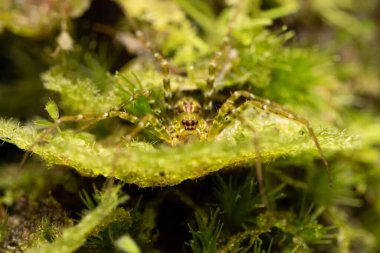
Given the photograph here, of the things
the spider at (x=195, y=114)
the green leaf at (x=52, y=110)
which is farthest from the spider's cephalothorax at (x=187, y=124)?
the green leaf at (x=52, y=110)

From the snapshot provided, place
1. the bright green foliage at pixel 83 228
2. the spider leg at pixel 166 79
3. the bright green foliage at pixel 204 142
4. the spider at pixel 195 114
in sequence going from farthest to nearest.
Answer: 1. the spider leg at pixel 166 79
2. the spider at pixel 195 114
3. the bright green foliage at pixel 204 142
4. the bright green foliage at pixel 83 228

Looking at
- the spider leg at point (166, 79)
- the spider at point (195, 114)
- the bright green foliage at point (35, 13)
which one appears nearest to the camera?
the spider at point (195, 114)

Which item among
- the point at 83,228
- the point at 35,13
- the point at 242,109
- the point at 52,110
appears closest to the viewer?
the point at 83,228

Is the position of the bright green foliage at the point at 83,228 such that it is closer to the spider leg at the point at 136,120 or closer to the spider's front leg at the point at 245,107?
the spider leg at the point at 136,120

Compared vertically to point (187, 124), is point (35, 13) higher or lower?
higher

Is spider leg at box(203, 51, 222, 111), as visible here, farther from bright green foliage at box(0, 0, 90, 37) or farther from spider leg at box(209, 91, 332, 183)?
bright green foliage at box(0, 0, 90, 37)

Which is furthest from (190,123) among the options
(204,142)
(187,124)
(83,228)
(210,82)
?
(83,228)

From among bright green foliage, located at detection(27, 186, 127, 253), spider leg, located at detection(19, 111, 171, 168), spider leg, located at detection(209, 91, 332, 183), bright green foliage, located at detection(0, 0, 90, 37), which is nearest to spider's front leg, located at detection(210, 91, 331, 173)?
spider leg, located at detection(209, 91, 332, 183)

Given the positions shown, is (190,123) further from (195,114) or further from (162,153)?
(162,153)

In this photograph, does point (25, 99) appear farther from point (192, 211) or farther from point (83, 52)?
point (192, 211)
